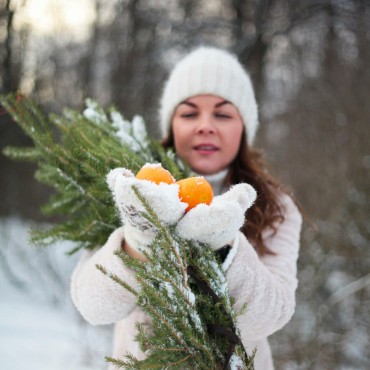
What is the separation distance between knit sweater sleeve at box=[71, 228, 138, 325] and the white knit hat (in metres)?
0.71

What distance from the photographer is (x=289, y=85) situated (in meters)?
4.89

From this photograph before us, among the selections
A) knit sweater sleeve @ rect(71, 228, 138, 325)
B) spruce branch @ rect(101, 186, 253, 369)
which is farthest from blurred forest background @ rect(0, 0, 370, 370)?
spruce branch @ rect(101, 186, 253, 369)

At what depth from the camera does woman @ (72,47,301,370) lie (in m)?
1.06

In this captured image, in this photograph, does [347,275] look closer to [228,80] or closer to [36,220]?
[228,80]

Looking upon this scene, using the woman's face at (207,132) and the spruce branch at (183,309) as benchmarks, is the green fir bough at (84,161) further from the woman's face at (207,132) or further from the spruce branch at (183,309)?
the spruce branch at (183,309)

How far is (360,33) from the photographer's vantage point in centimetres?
448

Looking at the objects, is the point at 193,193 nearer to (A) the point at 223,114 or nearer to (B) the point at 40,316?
(A) the point at 223,114

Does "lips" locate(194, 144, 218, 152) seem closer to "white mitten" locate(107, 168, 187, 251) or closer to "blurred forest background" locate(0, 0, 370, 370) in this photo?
"white mitten" locate(107, 168, 187, 251)

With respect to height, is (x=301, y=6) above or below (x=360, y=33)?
above

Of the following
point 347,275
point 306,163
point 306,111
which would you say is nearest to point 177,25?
point 306,111

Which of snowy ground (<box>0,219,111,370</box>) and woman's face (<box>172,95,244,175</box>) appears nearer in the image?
woman's face (<box>172,95,244,175</box>)

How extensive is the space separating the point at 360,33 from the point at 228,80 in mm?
3516

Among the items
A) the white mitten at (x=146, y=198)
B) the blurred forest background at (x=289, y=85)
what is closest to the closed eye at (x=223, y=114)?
the white mitten at (x=146, y=198)

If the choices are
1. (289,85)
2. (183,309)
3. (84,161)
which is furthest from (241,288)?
(289,85)
